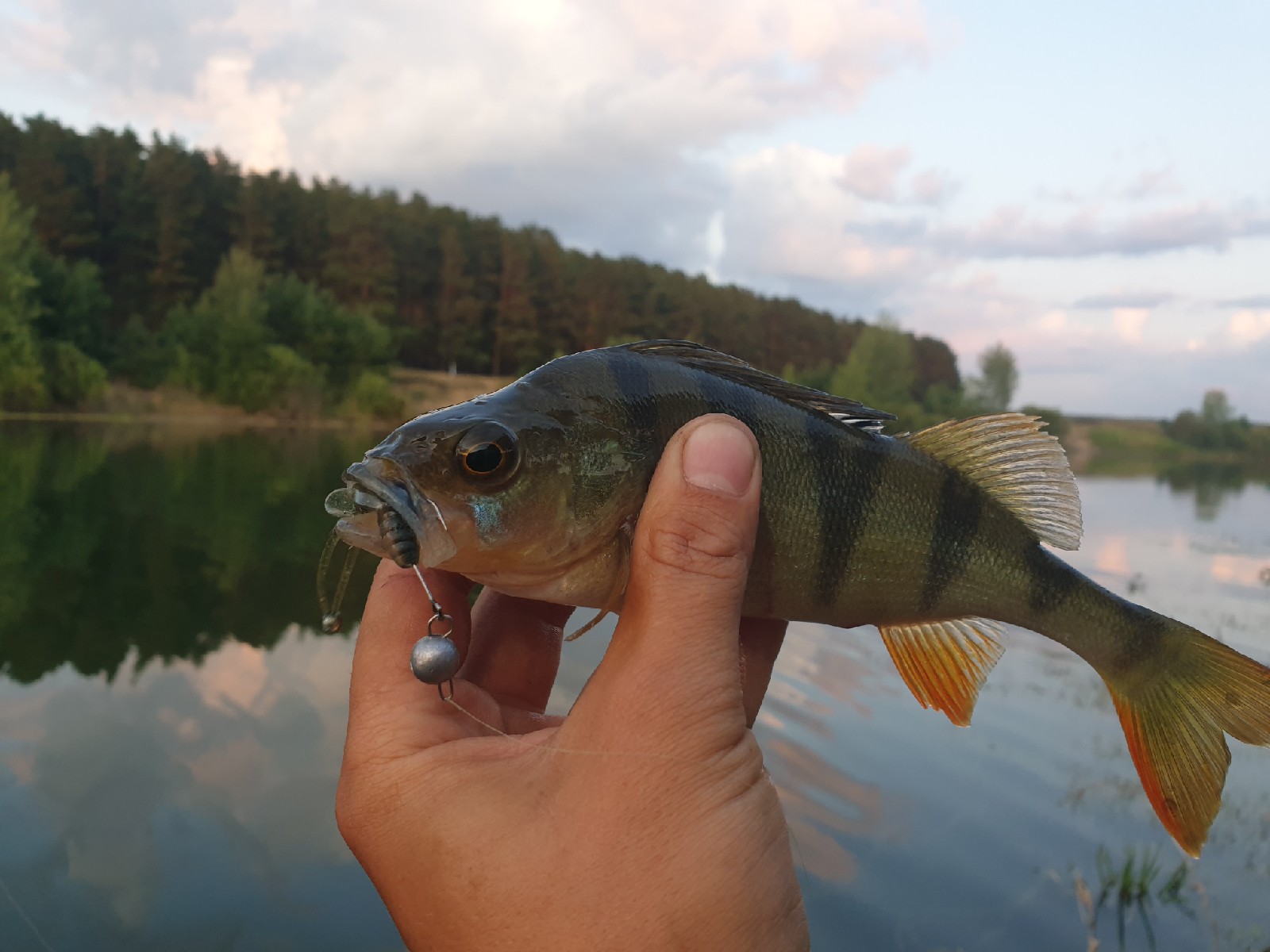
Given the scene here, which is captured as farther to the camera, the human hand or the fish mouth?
the fish mouth

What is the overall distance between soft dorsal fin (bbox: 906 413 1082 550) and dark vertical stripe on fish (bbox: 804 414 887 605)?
33 cm

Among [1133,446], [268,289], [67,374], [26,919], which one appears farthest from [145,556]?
[1133,446]

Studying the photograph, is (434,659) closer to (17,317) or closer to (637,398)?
(637,398)

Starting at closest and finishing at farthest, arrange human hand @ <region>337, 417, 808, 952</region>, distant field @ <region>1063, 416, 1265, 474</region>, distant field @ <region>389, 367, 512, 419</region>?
human hand @ <region>337, 417, 808, 952</region>, distant field @ <region>389, 367, 512, 419</region>, distant field @ <region>1063, 416, 1265, 474</region>

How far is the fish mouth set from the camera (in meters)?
2.05

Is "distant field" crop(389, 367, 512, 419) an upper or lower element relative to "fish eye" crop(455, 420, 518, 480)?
lower

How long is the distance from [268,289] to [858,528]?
62059mm

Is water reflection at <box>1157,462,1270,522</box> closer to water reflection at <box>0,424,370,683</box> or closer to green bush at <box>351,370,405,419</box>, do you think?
water reflection at <box>0,424,370,683</box>

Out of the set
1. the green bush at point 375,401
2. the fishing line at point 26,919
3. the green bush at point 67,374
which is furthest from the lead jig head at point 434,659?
the green bush at point 67,374

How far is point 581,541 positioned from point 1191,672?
6.71 ft

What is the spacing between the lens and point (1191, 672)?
2.64 metres

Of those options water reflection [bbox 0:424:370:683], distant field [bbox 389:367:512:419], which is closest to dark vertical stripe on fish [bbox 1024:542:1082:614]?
water reflection [bbox 0:424:370:683]

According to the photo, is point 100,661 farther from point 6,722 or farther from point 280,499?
point 280,499

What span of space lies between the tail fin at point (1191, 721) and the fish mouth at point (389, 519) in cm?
227
